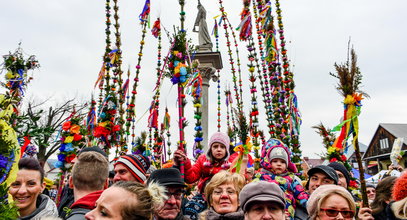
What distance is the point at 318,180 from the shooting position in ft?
11.9

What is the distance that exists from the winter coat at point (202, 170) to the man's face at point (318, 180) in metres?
1.03

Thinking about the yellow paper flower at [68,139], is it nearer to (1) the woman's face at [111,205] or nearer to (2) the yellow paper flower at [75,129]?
(2) the yellow paper flower at [75,129]

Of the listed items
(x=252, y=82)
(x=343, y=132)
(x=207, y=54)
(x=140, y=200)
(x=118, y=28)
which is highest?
(x=207, y=54)

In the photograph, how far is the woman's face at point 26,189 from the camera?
2.63 meters

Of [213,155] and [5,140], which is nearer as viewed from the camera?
[5,140]

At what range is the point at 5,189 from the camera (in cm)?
132

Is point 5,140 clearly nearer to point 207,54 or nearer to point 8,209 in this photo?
point 8,209

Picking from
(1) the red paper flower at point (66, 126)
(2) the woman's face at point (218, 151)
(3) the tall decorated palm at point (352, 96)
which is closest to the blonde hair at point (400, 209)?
(3) the tall decorated palm at point (352, 96)

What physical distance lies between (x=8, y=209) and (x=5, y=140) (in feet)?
0.97

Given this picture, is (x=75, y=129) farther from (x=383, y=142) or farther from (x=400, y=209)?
(x=383, y=142)

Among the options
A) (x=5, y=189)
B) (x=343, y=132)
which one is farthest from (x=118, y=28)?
(x=5, y=189)

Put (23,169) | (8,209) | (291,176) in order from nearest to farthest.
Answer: (8,209) < (23,169) < (291,176)

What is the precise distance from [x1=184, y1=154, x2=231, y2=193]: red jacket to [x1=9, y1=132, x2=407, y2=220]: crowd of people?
0.04 meters

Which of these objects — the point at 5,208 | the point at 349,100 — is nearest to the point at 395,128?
the point at 349,100
